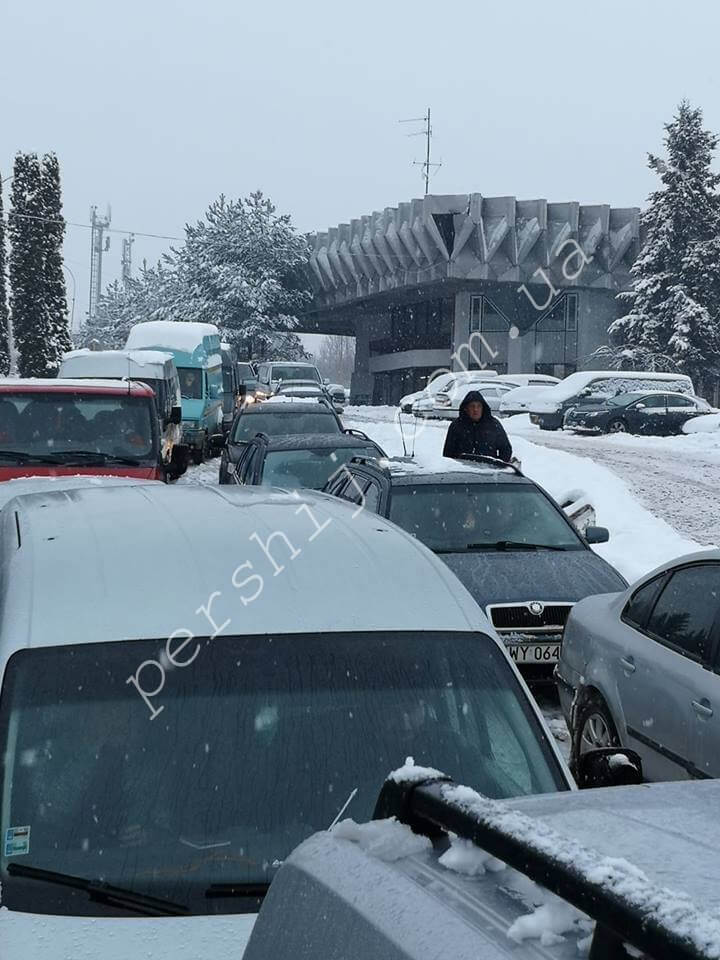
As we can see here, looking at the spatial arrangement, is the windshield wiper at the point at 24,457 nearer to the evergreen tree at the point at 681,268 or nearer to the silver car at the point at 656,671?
the silver car at the point at 656,671

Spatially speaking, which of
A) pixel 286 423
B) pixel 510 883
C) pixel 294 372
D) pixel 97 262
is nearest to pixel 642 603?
pixel 510 883

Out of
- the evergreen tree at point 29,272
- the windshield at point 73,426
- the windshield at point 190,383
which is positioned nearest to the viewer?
the windshield at point 73,426

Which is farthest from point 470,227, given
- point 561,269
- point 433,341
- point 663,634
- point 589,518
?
point 663,634

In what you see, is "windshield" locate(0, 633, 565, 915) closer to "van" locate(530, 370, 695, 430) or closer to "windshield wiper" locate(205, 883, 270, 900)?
"windshield wiper" locate(205, 883, 270, 900)

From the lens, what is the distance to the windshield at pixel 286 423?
17.1m

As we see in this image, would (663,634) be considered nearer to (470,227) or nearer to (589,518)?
(589,518)

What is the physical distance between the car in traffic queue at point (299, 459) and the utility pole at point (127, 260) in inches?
5147

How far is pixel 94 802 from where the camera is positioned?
120 inches

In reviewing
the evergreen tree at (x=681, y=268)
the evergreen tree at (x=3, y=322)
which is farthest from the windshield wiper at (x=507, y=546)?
the evergreen tree at (x=681, y=268)

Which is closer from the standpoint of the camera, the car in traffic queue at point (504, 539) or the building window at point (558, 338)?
the car in traffic queue at point (504, 539)

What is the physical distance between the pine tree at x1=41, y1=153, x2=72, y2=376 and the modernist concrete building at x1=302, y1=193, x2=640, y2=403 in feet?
68.1

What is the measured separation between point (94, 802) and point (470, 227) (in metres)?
62.9

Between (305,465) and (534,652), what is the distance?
4976mm

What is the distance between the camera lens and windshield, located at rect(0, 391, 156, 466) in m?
11.1
